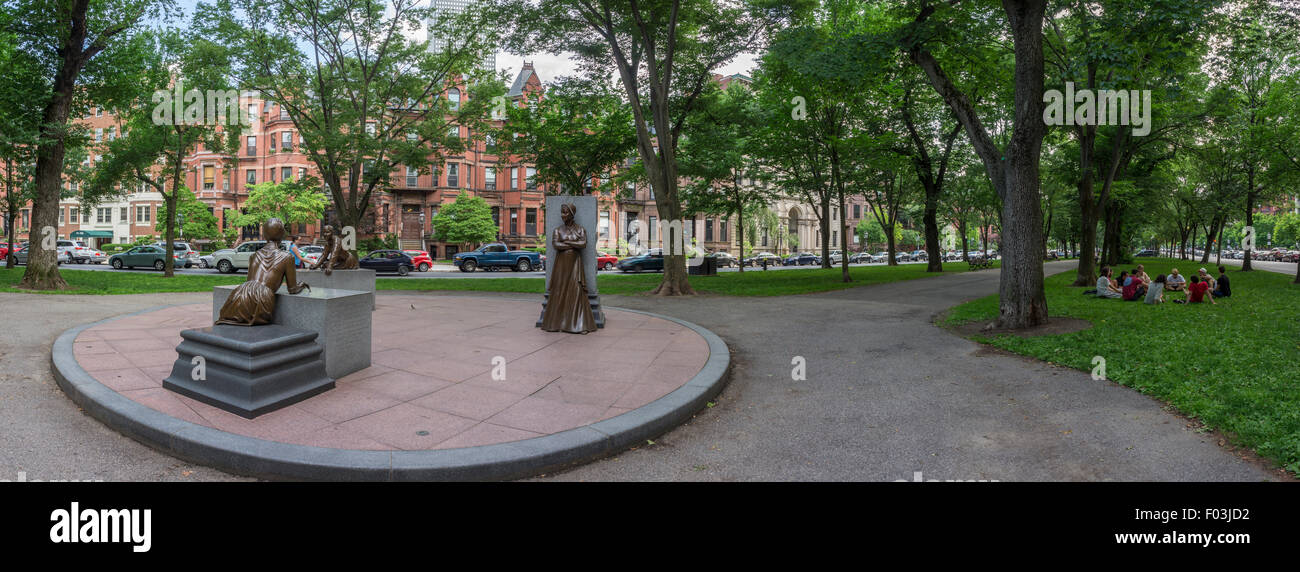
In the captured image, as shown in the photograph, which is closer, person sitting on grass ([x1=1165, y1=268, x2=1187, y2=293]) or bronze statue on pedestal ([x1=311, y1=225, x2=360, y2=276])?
bronze statue on pedestal ([x1=311, y1=225, x2=360, y2=276])

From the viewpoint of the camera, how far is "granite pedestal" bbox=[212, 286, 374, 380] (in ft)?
19.7

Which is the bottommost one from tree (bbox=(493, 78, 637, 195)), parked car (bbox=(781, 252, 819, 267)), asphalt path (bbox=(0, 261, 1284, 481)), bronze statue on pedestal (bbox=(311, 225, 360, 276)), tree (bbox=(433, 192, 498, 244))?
asphalt path (bbox=(0, 261, 1284, 481))

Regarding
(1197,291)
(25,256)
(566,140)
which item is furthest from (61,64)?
(25,256)

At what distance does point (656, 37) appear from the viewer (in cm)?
1886

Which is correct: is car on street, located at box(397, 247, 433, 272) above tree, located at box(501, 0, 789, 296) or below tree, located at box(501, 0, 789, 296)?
below

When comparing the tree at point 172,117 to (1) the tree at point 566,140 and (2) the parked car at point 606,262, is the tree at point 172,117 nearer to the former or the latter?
(1) the tree at point 566,140

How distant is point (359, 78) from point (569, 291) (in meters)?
19.5

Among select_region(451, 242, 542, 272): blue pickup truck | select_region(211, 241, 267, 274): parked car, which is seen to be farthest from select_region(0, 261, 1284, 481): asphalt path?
select_region(451, 242, 542, 272): blue pickup truck

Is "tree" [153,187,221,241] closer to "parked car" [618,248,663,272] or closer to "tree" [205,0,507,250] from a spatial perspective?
"tree" [205,0,507,250]

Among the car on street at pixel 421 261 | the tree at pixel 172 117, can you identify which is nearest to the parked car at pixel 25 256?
the tree at pixel 172 117

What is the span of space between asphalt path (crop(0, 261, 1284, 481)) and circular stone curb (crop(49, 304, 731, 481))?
0.11 meters

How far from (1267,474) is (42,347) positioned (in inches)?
500

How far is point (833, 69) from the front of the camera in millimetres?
12422

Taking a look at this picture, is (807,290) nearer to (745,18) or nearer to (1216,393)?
(745,18)
